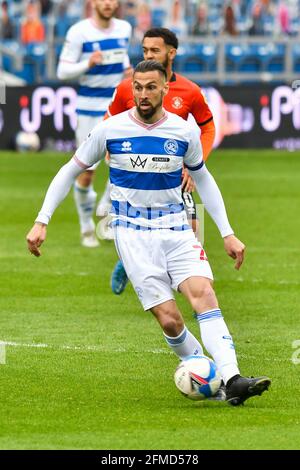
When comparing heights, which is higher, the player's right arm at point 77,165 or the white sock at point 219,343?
the player's right arm at point 77,165

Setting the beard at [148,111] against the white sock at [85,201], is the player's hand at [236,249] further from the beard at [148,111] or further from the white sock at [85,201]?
the white sock at [85,201]

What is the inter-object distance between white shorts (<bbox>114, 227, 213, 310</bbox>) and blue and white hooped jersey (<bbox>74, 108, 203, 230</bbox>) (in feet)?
0.28

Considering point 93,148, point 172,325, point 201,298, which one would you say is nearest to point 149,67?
point 93,148

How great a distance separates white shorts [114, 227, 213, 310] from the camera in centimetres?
803

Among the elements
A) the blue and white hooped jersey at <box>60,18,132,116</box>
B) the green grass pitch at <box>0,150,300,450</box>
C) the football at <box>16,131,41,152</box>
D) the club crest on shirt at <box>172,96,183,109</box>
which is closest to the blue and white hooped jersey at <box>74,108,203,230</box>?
the green grass pitch at <box>0,150,300,450</box>

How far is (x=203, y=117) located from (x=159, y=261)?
2.87 meters

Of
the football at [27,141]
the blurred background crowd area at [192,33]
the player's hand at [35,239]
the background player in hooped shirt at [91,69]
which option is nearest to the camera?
the player's hand at [35,239]

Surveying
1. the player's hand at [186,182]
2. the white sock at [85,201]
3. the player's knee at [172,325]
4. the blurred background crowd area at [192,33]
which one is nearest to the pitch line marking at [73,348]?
the player's hand at [186,182]

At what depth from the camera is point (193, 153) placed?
8.24 meters

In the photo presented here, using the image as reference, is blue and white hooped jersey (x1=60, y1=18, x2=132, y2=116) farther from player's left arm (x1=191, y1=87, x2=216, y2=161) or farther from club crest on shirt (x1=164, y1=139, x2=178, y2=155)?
club crest on shirt (x1=164, y1=139, x2=178, y2=155)

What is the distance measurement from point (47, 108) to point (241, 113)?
13.0 ft

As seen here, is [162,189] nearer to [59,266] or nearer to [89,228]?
[59,266]

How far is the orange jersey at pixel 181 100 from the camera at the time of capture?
34.6ft
